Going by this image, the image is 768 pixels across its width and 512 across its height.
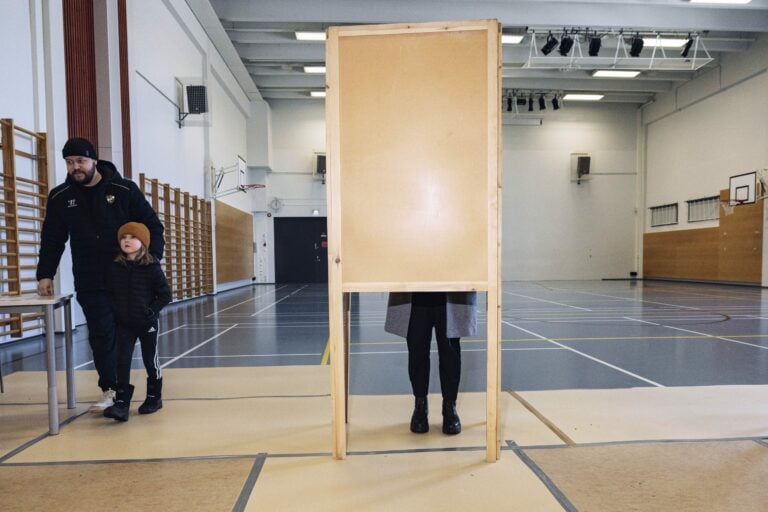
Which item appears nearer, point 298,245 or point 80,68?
point 80,68

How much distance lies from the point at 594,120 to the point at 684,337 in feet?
45.0

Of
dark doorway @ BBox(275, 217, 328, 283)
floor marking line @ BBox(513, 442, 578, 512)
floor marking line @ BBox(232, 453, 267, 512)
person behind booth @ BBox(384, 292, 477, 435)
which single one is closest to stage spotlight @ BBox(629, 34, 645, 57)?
dark doorway @ BBox(275, 217, 328, 283)

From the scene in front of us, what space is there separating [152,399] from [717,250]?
14854mm

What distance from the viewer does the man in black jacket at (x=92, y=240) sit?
8.41 ft

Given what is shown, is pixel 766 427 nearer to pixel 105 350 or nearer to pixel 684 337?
pixel 684 337

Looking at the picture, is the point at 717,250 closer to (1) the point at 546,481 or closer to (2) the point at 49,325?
(1) the point at 546,481

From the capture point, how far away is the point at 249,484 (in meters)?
1.73

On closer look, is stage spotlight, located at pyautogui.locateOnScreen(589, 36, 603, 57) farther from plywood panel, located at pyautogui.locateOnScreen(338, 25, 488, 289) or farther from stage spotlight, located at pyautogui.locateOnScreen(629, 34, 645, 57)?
plywood panel, located at pyautogui.locateOnScreen(338, 25, 488, 289)

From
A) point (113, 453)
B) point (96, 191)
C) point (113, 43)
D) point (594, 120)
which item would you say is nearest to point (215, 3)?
point (113, 43)

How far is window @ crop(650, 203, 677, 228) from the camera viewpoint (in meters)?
14.9

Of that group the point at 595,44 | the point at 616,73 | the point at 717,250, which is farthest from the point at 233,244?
the point at 717,250

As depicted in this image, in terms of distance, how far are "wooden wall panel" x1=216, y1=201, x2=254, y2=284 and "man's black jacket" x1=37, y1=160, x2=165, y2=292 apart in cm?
891

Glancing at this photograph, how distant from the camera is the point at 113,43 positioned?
20.6 ft

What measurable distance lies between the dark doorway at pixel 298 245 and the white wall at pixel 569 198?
370mm
